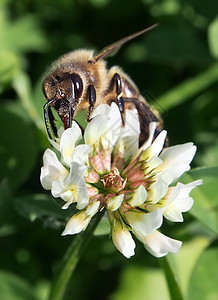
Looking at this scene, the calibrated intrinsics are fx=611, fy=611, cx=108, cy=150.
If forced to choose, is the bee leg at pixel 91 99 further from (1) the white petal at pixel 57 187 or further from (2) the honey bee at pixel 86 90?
(1) the white petal at pixel 57 187

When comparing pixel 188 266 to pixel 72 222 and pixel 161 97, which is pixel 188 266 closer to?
pixel 161 97

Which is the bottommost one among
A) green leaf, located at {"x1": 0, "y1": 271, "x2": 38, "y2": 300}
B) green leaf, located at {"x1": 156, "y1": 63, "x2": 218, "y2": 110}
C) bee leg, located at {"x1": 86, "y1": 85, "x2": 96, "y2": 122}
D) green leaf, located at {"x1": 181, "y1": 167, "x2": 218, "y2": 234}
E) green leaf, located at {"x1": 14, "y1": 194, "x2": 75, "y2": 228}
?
green leaf, located at {"x1": 156, "y1": 63, "x2": 218, "y2": 110}

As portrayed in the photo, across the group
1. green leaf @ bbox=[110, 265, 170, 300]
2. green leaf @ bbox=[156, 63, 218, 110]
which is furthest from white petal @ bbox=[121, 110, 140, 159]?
green leaf @ bbox=[156, 63, 218, 110]

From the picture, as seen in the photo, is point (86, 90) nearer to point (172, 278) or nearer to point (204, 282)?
point (172, 278)

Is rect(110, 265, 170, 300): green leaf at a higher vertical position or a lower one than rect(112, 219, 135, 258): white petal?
lower

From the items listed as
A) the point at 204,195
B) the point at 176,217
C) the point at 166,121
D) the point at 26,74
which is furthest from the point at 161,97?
the point at 176,217

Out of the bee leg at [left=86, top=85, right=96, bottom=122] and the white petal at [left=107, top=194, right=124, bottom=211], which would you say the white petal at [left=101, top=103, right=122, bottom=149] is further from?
the white petal at [left=107, top=194, right=124, bottom=211]
